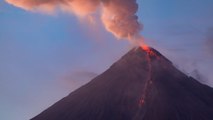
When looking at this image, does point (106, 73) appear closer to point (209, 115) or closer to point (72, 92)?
point (72, 92)

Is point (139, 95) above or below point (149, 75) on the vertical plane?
below

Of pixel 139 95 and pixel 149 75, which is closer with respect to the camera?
pixel 139 95

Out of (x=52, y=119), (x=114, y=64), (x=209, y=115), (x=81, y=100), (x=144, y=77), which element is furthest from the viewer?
(x=114, y=64)

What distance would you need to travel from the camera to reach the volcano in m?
82.4

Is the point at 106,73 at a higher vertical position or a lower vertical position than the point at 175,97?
higher

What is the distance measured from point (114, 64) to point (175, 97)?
22.1 meters

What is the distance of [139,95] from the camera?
304ft

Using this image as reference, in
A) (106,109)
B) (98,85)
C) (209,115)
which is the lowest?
(209,115)

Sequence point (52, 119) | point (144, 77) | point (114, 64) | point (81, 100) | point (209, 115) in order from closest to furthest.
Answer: point (209, 115) < point (52, 119) < point (81, 100) < point (144, 77) < point (114, 64)

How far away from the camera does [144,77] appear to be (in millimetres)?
→ 99812

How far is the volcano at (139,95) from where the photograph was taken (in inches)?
3246

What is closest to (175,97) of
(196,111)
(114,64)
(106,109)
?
(196,111)

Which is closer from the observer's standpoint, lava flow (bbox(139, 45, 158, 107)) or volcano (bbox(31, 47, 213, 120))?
volcano (bbox(31, 47, 213, 120))

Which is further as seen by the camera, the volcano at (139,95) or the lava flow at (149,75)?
the lava flow at (149,75)
